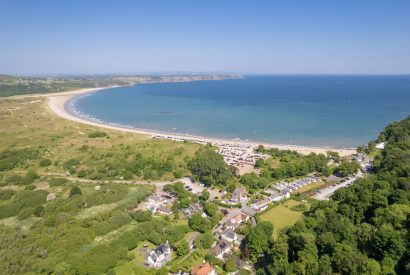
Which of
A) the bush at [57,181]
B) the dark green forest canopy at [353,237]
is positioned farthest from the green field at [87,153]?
the dark green forest canopy at [353,237]

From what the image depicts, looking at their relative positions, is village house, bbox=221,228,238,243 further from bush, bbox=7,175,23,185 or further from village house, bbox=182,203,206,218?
bush, bbox=7,175,23,185

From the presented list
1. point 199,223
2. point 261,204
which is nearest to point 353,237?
point 261,204

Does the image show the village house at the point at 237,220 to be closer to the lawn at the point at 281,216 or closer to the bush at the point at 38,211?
the lawn at the point at 281,216

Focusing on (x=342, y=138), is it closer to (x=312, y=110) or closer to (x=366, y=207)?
(x=312, y=110)

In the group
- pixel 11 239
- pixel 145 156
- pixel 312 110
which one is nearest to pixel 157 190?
pixel 145 156

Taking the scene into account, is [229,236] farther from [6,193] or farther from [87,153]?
[87,153]

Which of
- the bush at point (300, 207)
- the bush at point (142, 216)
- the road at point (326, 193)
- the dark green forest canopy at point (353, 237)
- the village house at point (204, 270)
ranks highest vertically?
the dark green forest canopy at point (353, 237)

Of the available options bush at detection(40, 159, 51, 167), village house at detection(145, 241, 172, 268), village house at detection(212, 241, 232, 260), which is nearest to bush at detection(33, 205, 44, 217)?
village house at detection(145, 241, 172, 268)
